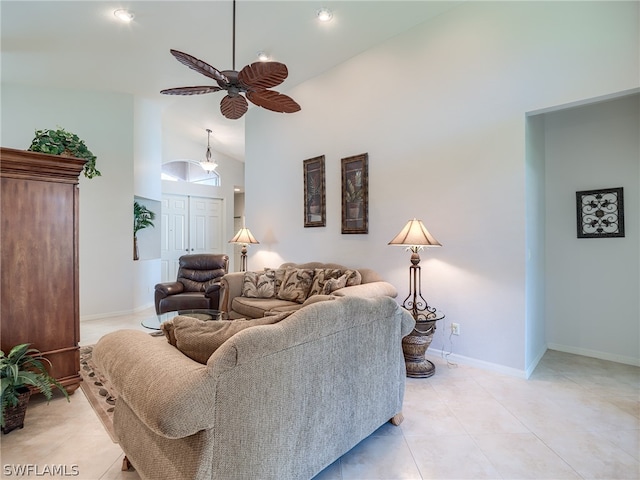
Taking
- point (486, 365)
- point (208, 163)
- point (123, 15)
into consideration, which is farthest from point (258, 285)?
point (208, 163)

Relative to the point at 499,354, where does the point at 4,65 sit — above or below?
above

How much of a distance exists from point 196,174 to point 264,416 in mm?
7482

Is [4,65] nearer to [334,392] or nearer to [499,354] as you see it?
[334,392]

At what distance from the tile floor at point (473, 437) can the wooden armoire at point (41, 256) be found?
1.54 ft

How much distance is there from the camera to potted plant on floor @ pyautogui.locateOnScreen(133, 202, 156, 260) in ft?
18.1

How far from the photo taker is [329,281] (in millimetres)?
3482

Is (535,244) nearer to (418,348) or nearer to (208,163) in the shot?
(418,348)

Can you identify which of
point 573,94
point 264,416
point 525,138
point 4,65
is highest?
point 4,65

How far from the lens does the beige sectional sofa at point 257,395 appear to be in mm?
1136

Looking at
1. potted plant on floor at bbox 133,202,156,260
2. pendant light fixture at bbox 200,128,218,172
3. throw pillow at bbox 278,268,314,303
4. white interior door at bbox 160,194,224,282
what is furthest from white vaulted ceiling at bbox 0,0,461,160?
white interior door at bbox 160,194,224,282

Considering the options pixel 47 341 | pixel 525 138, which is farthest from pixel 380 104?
pixel 47 341

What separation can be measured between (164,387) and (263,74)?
2105 mm

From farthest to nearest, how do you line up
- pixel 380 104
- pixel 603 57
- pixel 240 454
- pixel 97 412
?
pixel 380 104, pixel 603 57, pixel 97 412, pixel 240 454

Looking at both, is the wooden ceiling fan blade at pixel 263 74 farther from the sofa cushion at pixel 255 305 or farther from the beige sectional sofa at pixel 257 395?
the sofa cushion at pixel 255 305
